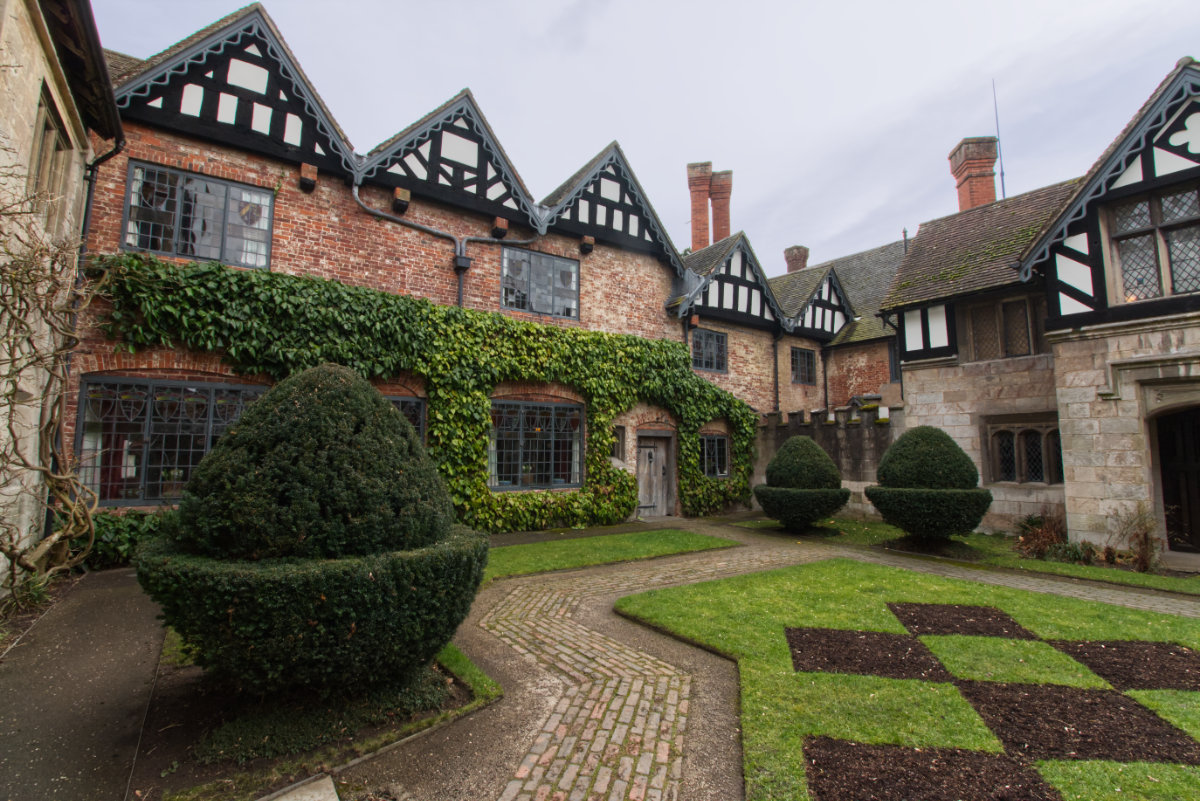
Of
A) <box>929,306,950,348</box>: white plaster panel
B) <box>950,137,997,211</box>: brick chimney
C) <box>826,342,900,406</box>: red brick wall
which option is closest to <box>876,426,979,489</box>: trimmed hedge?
<box>929,306,950,348</box>: white plaster panel

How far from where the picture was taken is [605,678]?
4543 millimetres

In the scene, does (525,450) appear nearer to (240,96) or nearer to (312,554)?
(240,96)

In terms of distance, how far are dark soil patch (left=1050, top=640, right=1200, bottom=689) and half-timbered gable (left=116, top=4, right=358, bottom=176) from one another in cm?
1330

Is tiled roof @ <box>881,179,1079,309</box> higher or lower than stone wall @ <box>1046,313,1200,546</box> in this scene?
higher

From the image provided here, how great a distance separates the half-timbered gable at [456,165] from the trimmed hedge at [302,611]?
34.1 feet

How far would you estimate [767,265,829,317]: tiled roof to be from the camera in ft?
65.7

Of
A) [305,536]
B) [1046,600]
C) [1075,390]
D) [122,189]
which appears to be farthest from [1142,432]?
[122,189]

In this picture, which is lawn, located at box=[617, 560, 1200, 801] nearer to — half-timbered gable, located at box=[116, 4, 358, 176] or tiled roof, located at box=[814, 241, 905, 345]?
half-timbered gable, located at box=[116, 4, 358, 176]

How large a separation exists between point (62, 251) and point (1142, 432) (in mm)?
15350

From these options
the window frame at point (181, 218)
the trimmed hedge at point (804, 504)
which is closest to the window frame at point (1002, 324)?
the trimmed hedge at point (804, 504)

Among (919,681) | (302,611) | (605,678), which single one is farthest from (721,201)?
(302,611)

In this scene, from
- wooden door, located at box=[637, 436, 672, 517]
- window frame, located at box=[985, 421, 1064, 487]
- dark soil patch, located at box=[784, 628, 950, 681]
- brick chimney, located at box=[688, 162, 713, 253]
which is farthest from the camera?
brick chimney, located at box=[688, 162, 713, 253]

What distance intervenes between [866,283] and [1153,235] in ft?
43.6

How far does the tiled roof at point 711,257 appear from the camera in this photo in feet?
56.9
